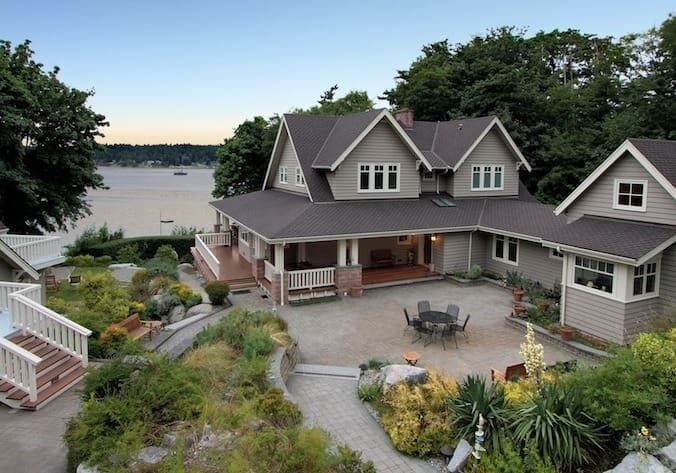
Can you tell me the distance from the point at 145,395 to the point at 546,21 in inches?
2039

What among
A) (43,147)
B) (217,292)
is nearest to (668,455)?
(217,292)

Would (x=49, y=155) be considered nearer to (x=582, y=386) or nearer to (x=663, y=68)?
(x=582, y=386)

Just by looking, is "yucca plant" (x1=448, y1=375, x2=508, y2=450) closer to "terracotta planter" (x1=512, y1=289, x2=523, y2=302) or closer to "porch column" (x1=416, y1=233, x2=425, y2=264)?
"terracotta planter" (x1=512, y1=289, x2=523, y2=302)

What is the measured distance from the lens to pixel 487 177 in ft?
80.2

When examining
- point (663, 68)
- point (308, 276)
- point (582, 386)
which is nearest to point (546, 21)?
point (663, 68)

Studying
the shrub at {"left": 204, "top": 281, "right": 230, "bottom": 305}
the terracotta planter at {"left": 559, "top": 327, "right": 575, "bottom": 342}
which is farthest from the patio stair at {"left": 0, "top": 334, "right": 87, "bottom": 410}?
the terracotta planter at {"left": 559, "top": 327, "right": 575, "bottom": 342}

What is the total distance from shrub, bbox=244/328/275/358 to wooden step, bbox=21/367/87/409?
333 cm

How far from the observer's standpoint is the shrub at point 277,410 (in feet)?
26.2

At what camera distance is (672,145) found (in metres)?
14.5

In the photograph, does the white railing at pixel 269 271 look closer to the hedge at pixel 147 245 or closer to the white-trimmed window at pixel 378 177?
the white-trimmed window at pixel 378 177

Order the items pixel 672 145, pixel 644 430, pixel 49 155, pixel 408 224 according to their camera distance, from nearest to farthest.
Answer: pixel 644 430 < pixel 672 145 < pixel 408 224 < pixel 49 155

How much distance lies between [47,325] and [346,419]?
284 inches

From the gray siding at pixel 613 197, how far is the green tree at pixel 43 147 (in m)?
25.5

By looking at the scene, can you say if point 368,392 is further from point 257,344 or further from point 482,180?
point 482,180
